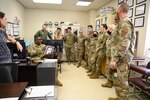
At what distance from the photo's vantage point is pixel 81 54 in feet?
17.3

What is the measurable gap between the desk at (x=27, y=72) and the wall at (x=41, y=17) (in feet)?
14.9

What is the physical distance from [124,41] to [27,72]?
195cm

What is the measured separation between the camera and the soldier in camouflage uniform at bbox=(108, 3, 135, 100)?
1967 millimetres

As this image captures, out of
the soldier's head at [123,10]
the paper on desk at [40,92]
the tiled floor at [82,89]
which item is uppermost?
the soldier's head at [123,10]

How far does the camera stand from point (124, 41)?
6.46 ft

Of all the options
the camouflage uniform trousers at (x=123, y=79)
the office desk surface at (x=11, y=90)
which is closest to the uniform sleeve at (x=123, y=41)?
the camouflage uniform trousers at (x=123, y=79)

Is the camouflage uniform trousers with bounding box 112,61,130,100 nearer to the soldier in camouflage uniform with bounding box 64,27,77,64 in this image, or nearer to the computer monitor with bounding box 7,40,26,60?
the computer monitor with bounding box 7,40,26,60

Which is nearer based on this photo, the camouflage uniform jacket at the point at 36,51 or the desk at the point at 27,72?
the desk at the point at 27,72

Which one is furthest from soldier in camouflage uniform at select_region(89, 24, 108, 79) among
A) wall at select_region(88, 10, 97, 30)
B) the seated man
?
wall at select_region(88, 10, 97, 30)

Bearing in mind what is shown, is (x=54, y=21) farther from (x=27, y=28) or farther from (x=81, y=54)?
(x=81, y=54)

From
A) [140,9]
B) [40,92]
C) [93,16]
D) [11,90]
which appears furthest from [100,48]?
[93,16]

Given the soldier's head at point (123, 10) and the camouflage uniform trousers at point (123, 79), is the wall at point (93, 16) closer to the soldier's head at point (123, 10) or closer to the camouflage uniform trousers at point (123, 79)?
the soldier's head at point (123, 10)

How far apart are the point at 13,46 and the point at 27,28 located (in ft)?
16.8

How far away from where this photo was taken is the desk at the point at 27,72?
8.13 ft
